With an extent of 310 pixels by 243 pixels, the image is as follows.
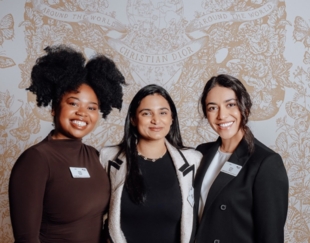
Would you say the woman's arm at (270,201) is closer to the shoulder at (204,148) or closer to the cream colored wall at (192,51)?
the shoulder at (204,148)

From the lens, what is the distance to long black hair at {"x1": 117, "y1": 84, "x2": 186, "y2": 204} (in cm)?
228

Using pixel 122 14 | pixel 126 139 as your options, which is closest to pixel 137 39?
pixel 122 14

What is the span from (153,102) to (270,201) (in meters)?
0.94

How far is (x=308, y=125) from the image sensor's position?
3.67 meters

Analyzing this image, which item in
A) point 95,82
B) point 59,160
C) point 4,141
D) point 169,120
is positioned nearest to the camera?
point 59,160

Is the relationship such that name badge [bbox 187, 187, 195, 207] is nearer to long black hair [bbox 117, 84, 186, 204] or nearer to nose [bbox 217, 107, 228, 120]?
long black hair [bbox 117, 84, 186, 204]

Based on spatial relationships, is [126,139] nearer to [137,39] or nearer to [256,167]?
[256,167]

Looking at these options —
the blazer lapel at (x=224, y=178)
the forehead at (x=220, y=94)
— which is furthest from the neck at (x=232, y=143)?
the forehead at (x=220, y=94)

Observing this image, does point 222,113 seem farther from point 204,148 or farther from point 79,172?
point 79,172

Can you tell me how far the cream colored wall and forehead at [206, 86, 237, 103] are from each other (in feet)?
4.31

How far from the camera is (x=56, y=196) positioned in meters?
1.93

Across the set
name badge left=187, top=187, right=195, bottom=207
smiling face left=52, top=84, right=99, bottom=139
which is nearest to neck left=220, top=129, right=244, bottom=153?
name badge left=187, top=187, right=195, bottom=207

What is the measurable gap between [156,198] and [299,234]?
2.11 m

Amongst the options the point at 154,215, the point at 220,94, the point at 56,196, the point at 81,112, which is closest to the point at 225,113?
the point at 220,94
